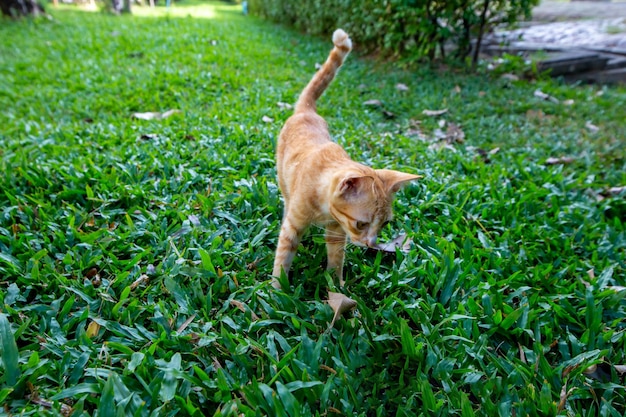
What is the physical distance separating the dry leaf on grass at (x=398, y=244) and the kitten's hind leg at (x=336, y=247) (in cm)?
35

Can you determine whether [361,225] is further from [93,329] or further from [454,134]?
[454,134]

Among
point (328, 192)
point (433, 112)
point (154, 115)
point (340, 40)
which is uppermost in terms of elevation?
point (340, 40)

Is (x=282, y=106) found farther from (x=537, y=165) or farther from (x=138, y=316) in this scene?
(x=138, y=316)

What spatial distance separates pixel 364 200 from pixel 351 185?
102 millimetres

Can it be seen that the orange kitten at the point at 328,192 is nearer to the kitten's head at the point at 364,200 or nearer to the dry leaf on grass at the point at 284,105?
the kitten's head at the point at 364,200

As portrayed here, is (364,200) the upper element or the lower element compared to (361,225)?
upper

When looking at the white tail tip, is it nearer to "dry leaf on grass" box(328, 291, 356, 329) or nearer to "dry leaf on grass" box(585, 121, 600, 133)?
"dry leaf on grass" box(328, 291, 356, 329)

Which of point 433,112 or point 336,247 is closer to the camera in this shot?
point 336,247

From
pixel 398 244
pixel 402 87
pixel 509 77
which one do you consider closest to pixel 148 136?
pixel 398 244

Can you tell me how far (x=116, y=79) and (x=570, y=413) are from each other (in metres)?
6.35

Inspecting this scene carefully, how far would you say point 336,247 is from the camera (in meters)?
2.55

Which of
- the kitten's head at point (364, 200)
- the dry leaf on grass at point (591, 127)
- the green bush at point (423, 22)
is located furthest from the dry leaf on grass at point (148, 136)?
the dry leaf on grass at point (591, 127)

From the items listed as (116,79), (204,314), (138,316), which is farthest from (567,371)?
(116,79)

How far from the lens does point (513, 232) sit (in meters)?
3.17
